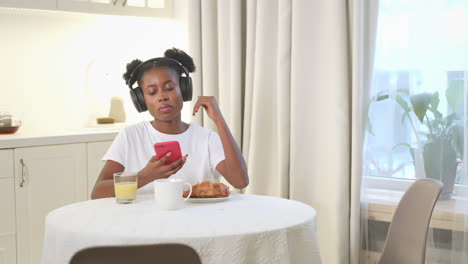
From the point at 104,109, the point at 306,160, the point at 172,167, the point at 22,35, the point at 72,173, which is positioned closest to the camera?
the point at 172,167

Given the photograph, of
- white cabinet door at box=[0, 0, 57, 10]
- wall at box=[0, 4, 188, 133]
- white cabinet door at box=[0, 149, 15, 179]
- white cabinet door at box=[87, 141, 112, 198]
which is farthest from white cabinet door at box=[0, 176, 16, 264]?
white cabinet door at box=[0, 0, 57, 10]

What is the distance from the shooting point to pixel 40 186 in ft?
10.9

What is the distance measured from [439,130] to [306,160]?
637 millimetres

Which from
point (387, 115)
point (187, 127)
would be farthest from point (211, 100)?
point (387, 115)

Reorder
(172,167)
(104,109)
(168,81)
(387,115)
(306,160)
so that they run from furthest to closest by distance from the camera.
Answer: (104,109), (306,160), (387,115), (168,81), (172,167)

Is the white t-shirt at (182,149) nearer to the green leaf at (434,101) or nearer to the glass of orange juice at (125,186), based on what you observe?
the glass of orange juice at (125,186)

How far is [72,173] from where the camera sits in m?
3.45

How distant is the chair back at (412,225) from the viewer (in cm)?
210

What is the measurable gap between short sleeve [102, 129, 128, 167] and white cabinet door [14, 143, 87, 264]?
938 millimetres

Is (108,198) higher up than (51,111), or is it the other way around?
(51,111)

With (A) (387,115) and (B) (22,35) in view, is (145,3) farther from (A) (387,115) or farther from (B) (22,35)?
(A) (387,115)

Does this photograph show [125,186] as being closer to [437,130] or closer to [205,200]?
[205,200]

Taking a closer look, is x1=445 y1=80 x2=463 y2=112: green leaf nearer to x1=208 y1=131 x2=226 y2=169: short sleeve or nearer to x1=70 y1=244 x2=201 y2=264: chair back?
x1=208 y1=131 x2=226 y2=169: short sleeve

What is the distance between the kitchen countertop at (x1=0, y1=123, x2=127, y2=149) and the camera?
127 inches
